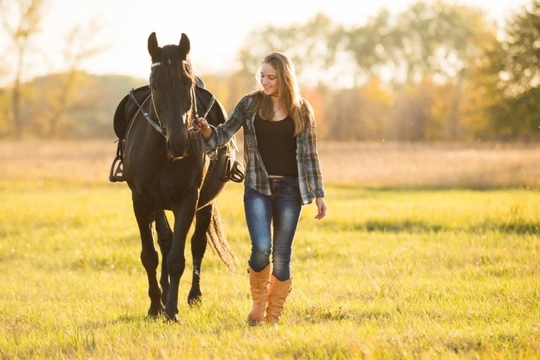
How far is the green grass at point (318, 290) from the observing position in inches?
191

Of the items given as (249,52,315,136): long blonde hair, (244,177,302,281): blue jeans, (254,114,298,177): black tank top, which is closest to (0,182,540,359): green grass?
(244,177,302,281): blue jeans

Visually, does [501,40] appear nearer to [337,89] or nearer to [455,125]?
[455,125]

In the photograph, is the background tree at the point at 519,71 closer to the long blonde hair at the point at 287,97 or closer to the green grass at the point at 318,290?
the green grass at the point at 318,290

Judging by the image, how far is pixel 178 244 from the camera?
6.66 meters

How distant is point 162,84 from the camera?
585 cm

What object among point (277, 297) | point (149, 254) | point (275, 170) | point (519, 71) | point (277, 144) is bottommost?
point (277, 297)

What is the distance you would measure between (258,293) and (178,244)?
42.4 inches

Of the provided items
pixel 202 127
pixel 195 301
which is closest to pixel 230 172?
pixel 195 301

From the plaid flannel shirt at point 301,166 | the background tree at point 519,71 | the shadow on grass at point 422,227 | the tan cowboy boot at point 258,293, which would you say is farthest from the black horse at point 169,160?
the background tree at point 519,71

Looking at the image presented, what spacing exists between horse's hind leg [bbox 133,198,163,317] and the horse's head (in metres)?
1.04

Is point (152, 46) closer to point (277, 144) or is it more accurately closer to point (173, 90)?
point (173, 90)

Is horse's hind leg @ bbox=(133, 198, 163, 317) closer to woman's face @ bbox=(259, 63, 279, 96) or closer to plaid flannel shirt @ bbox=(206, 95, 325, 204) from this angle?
plaid flannel shirt @ bbox=(206, 95, 325, 204)

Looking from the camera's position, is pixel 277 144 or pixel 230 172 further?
pixel 230 172

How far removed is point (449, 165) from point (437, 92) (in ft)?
86.1
